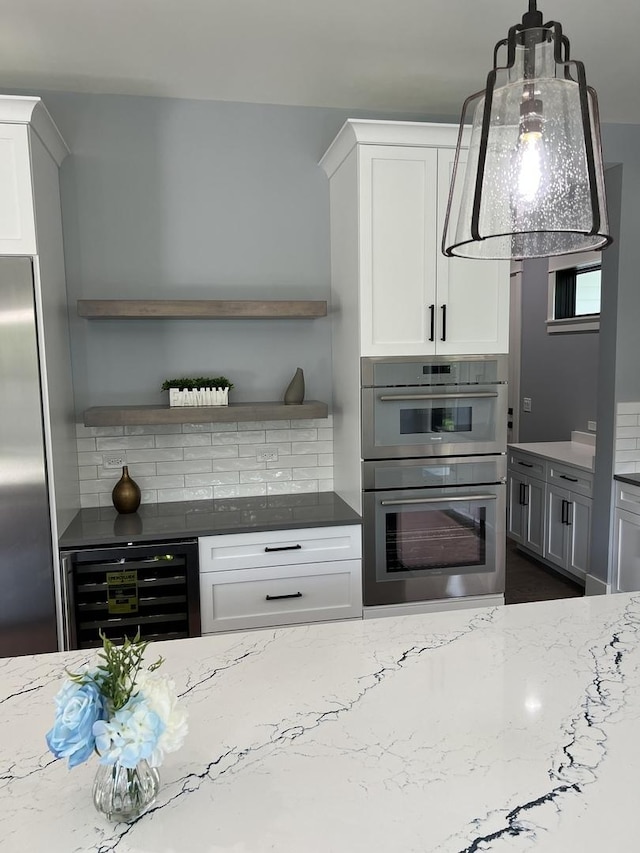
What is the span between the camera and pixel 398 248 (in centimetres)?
300

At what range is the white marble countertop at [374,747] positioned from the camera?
0.99m

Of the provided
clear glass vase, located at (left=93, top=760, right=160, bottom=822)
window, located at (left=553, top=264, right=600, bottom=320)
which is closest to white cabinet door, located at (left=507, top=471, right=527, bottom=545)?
window, located at (left=553, top=264, right=600, bottom=320)

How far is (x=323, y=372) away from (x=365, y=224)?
896mm

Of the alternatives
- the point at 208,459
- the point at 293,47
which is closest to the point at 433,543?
the point at 208,459

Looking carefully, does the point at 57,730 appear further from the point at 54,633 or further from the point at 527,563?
the point at 527,563

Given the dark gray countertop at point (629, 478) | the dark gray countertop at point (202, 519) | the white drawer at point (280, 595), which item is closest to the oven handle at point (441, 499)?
the dark gray countertop at point (202, 519)

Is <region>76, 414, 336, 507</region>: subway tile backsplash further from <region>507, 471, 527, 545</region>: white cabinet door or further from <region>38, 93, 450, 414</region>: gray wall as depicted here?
<region>507, 471, 527, 545</region>: white cabinet door

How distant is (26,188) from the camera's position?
2611 mm

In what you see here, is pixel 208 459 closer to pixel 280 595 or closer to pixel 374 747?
pixel 280 595

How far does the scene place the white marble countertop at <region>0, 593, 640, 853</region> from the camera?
987 mm

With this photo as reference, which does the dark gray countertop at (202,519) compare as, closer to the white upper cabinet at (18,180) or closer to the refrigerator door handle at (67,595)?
the refrigerator door handle at (67,595)

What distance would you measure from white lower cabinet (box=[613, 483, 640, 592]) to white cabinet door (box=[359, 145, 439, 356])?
5.51 ft

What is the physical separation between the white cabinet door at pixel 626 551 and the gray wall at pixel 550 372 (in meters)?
1.24

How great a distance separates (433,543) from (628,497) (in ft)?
4.68
